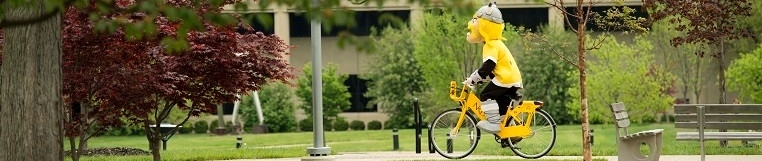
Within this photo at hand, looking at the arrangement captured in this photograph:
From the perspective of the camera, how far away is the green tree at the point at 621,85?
4150 centimetres

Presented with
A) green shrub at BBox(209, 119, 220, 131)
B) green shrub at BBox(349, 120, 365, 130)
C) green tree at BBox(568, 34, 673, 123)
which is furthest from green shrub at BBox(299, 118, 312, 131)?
green tree at BBox(568, 34, 673, 123)

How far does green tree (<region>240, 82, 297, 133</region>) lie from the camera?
1980 inches

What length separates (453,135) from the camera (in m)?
17.6

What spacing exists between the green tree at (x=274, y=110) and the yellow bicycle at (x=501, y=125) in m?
32.0

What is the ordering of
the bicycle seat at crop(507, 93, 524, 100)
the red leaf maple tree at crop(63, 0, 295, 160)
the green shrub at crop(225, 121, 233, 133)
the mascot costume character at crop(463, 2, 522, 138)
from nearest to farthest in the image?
the red leaf maple tree at crop(63, 0, 295, 160) → the mascot costume character at crop(463, 2, 522, 138) → the bicycle seat at crop(507, 93, 524, 100) → the green shrub at crop(225, 121, 233, 133)

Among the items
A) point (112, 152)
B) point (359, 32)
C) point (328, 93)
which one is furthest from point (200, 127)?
point (112, 152)

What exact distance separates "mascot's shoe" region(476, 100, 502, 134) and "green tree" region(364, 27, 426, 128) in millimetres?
32501

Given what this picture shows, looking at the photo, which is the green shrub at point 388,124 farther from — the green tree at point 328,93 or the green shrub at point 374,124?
the green tree at point 328,93

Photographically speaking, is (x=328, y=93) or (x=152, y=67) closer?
(x=152, y=67)

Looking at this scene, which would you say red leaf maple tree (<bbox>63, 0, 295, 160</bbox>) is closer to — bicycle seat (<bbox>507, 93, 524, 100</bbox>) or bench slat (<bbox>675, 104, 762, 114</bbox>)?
bicycle seat (<bbox>507, 93, 524, 100</bbox>)

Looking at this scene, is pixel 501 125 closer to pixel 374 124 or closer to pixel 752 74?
pixel 752 74

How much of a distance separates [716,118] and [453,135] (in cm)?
339

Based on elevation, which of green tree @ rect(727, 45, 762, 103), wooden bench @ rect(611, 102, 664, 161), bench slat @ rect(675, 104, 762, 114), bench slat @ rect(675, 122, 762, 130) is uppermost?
green tree @ rect(727, 45, 762, 103)

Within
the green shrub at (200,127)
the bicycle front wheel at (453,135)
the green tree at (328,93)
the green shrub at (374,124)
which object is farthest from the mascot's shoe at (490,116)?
the green shrub at (200,127)
